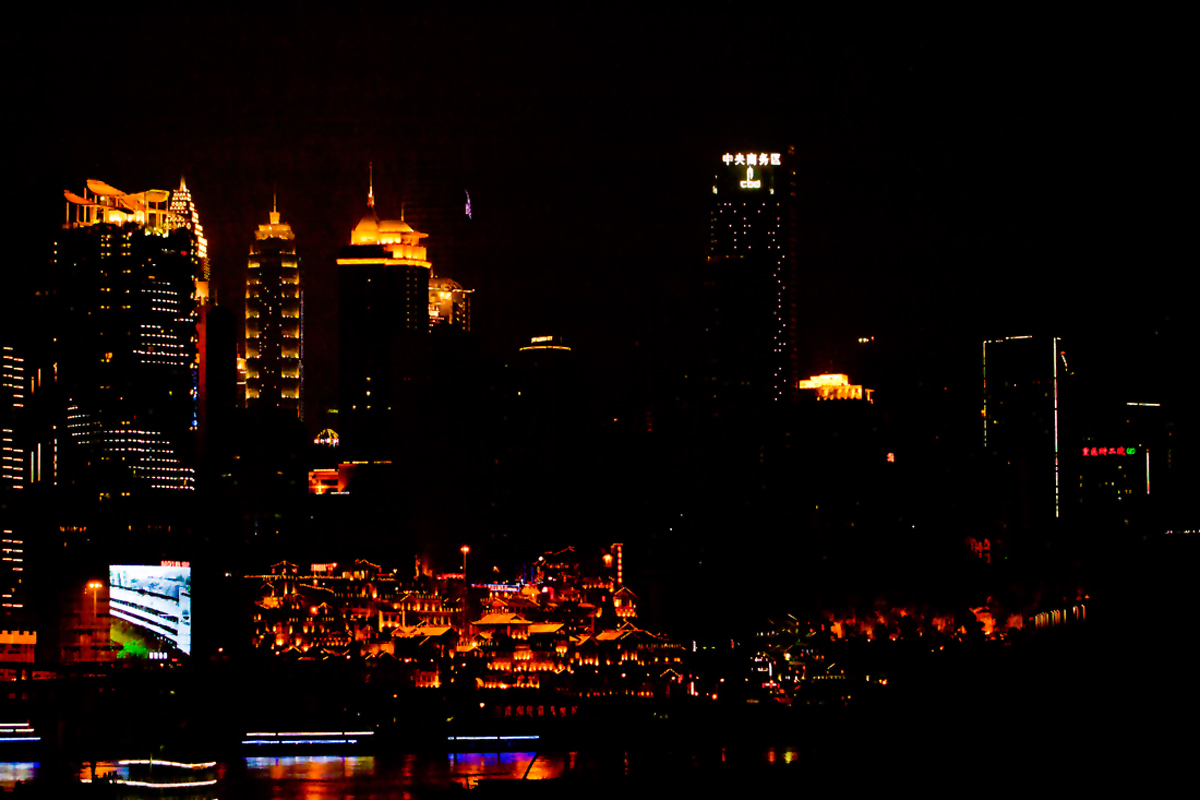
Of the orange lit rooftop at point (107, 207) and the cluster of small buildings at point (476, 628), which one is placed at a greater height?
the orange lit rooftop at point (107, 207)

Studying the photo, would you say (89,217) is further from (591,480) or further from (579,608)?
(579,608)

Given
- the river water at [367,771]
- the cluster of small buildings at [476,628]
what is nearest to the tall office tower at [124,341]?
the cluster of small buildings at [476,628]

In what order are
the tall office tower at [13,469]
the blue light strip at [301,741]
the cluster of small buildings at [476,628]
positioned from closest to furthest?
1. the blue light strip at [301,741]
2. the cluster of small buildings at [476,628]
3. the tall office tower at [13,469]

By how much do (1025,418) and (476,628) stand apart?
22.5 meters

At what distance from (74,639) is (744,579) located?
53.1 ft

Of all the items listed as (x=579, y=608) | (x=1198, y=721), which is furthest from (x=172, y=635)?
(x=1198, y=721)

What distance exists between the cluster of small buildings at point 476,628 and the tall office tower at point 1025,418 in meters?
15.4

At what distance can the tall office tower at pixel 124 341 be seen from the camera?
1909 inches

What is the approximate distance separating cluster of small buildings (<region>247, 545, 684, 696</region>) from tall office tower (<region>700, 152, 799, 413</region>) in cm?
1927

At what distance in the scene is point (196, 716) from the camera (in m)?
33.3

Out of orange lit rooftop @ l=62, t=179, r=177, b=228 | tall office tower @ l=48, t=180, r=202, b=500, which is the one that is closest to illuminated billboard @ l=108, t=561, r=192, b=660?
tall office tower @ l=48, t=180, r=202, b=500

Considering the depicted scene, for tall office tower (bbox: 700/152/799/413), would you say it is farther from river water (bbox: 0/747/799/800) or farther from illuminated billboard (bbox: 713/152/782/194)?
river water (bbox: 0/747/799/800)

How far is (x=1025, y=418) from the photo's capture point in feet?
172

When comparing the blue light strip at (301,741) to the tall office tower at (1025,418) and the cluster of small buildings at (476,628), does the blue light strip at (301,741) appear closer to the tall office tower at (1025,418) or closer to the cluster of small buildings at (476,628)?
the cluster of small buildings at (476,628)
